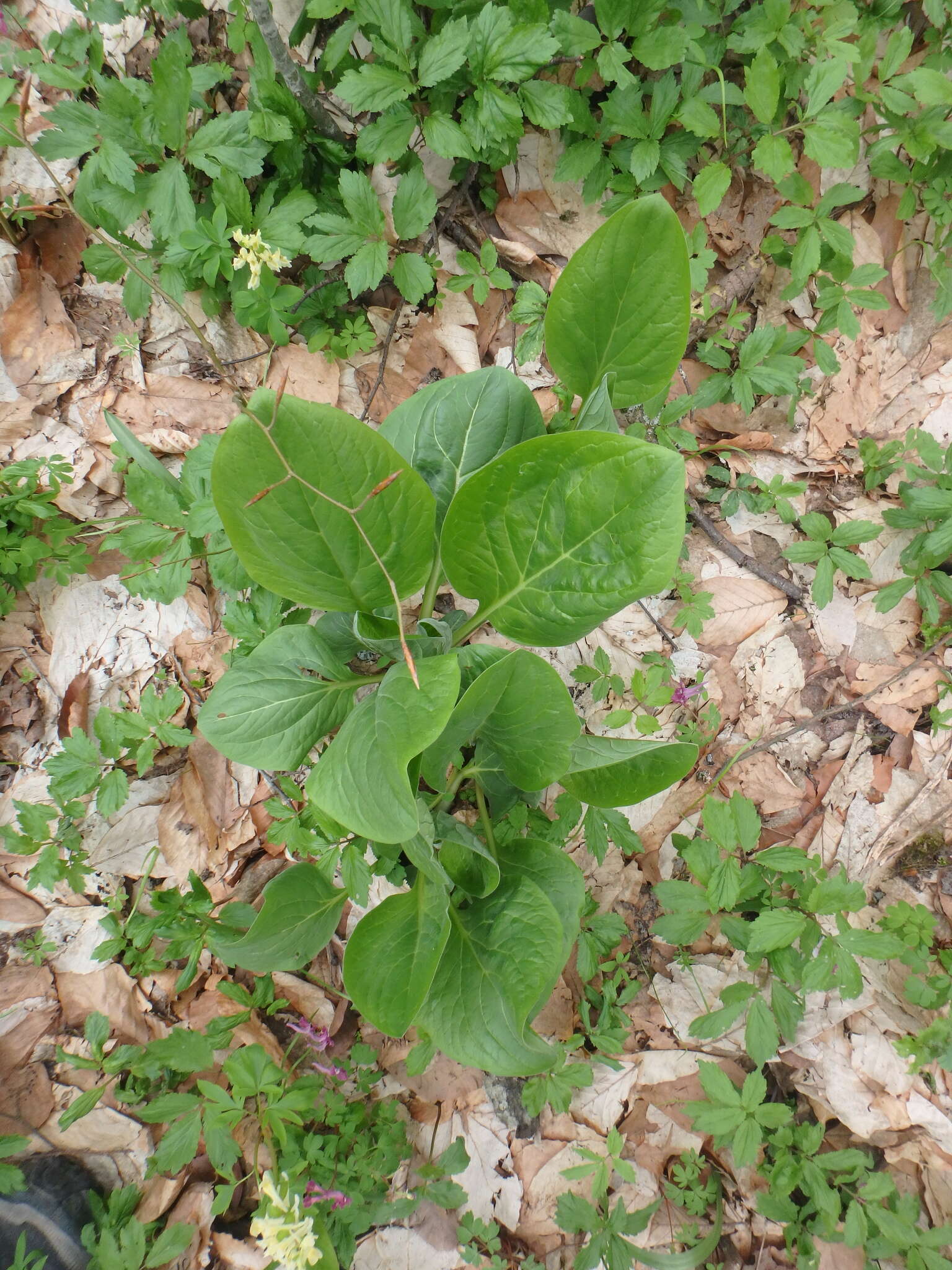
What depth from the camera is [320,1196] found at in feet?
4.96

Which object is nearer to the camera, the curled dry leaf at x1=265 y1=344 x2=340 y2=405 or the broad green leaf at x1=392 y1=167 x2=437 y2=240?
the broad green leaf at x1=392 y1=167 x2=437 y2=240

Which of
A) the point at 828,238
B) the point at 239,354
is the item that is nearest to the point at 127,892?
the point at 239,354

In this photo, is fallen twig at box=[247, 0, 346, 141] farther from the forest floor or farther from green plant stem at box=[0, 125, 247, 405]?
green plant stem at box=[0, 125, 247, 405]

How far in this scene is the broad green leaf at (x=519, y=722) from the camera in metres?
0.95

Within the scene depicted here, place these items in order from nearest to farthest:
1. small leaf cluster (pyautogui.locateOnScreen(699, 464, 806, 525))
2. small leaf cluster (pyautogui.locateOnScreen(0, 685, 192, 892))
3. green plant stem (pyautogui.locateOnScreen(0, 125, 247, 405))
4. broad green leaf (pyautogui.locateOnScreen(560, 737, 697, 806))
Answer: broad green leaf (pyautogui.locateOnScreen(560, 737, 697, 806)) < green plant stem (pyautogui.locateOnScreen(0, 125, 247, 405)) < small leaf cluster (pyautogui.locateOnScreen(0, 685, 192, 892)) < small leaf cluster (pyautogui.locateOnScreen(699, 464, 806, 525))

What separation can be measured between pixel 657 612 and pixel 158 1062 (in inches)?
62.0

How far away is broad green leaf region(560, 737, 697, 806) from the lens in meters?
1.13

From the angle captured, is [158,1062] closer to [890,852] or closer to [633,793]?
[633,793]

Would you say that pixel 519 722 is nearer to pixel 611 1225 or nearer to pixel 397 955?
pixel 397 955

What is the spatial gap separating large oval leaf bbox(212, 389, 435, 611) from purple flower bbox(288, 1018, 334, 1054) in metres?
1.11

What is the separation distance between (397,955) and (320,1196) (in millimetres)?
836

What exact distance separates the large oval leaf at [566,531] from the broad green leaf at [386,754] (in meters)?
0.18

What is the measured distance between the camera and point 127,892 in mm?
1674

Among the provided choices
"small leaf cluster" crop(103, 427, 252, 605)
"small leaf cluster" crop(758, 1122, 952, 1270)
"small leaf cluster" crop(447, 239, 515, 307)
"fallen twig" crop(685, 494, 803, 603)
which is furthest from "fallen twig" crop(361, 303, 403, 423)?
"small leaf cluster" crop(758, 1122, 952, 1270)
